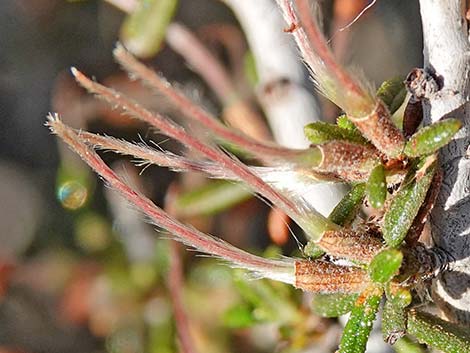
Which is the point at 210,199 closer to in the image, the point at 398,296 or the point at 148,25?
the point at 148,25

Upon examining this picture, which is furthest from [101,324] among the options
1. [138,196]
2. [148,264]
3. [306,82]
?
[138,196]

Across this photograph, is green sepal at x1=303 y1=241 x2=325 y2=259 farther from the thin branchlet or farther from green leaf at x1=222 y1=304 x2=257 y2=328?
green leaf at x1=222 y1=304 x2=257 y2=328

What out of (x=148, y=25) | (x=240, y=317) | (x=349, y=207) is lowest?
(x=349, y=207)

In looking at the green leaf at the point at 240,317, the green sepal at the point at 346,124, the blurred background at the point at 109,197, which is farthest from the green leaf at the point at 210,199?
the green sepal at the point at 346,124

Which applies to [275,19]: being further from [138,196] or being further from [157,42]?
[138,196]

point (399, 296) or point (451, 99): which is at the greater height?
point (451, 99)

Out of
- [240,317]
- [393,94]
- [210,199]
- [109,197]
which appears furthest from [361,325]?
[109,197]
